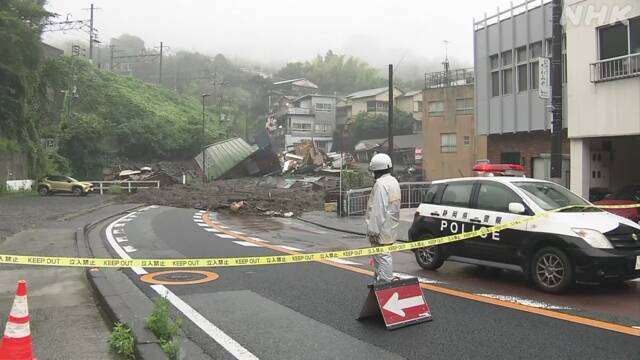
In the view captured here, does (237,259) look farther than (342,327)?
Yes

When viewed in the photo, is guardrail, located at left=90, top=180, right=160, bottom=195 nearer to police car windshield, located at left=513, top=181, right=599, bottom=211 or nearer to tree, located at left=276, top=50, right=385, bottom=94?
police car windshield, located at left=513, top=181, right=599, bottom=211

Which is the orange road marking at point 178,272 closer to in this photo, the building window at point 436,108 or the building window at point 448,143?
the building window at point 448,143

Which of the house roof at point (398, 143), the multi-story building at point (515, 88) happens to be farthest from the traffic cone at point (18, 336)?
the house roof at point (398, 143)

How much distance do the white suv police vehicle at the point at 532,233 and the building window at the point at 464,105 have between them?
34721 millimetres

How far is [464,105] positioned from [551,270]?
123 ft

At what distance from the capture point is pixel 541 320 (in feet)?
20.6

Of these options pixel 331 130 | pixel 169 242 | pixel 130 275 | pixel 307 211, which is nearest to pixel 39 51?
pixel 307 211

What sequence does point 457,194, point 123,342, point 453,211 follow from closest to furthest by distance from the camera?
point 123,342 → point 453,211 → point 457,194

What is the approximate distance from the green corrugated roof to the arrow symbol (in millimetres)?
53961

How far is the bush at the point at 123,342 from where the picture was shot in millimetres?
4898

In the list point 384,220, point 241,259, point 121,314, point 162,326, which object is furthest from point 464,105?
point 162,326

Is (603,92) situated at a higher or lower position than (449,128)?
lower

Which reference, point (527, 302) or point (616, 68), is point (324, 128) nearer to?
point (616, 68)

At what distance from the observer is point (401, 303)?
6.14m
